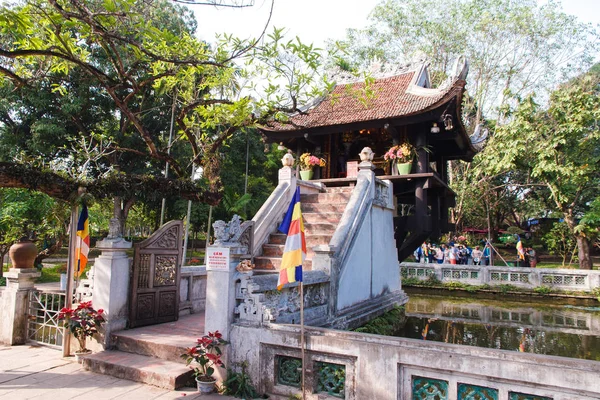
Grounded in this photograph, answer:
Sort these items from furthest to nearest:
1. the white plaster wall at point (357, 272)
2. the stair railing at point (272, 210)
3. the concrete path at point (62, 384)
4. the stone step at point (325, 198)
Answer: the stone step at point (325, 198), the stair railing at point (272, 210), the white plaster wall at point (357, 272), the concrete path at point (62, 384)

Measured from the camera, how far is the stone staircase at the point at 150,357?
16.3 feet

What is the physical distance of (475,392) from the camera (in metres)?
3.66

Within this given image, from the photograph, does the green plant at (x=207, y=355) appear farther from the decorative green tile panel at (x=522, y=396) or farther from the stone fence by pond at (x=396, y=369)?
the decorative green tile panel at (x=522, y=396)

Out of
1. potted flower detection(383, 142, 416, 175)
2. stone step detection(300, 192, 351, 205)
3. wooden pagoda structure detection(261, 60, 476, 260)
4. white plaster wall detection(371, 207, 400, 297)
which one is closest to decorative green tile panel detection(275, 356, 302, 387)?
white plaster wall detection(371, 207, 400, 297)

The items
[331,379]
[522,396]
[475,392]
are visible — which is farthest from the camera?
[331,379]

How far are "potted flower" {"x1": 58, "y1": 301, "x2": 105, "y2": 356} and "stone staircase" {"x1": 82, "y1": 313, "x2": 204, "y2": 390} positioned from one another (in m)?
0.33

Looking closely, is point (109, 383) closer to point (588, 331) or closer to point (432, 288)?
point (588, 331)

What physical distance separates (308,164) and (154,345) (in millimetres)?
7801

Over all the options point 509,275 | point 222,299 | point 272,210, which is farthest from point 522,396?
point 509,275

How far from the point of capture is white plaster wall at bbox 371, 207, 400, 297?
9305 mm

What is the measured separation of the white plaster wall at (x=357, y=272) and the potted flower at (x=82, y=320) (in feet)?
12.7

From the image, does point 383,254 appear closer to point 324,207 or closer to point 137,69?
point 324,207

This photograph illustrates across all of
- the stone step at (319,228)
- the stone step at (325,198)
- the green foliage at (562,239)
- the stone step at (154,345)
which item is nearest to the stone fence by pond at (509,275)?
the green foliage at (562,239)

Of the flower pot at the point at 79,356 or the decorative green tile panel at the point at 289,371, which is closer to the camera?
the decorative green tile panel at the point at 289,371
